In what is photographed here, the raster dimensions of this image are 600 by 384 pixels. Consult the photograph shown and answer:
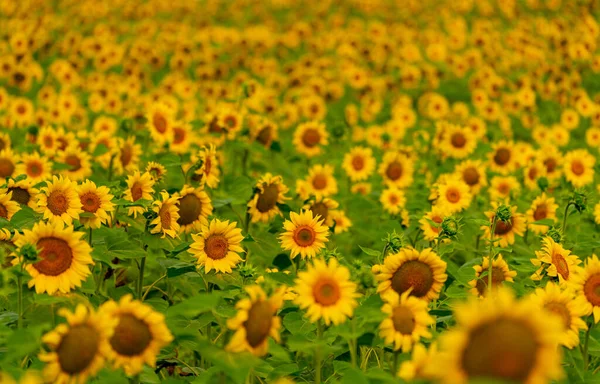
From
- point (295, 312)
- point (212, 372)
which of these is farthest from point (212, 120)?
point (212, 372)

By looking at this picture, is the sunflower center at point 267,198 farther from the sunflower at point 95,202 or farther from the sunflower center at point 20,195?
the sunflower center at point 20,195

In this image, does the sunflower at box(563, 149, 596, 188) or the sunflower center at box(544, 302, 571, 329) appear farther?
the sunflower at box(563, 149, 596, 188)

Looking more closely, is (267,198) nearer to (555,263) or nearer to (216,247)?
(216,247)

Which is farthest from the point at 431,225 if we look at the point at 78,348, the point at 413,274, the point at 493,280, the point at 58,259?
the point at 78,348

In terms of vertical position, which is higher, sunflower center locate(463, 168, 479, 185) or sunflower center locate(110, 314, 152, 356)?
sunflower center locate(463, 168, 479, 185)

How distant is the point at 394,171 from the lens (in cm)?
589

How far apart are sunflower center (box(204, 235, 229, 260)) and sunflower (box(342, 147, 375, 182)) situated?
2855 millimetres

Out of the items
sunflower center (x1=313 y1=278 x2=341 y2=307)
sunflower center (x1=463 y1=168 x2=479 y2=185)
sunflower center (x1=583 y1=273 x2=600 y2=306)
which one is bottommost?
sunflower center (x1=313 y1=278 x2=341 y2=307)

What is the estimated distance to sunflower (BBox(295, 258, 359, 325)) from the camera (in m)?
2.60

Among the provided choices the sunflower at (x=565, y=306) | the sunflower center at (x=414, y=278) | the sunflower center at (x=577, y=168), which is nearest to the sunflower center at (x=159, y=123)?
the sunflower center at (x=414, y=278)

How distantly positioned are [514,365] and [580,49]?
8430 millimetres

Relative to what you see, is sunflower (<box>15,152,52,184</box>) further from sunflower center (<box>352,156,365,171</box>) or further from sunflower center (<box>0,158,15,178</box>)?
sunflower center (<box>352,156,365,171</box>)

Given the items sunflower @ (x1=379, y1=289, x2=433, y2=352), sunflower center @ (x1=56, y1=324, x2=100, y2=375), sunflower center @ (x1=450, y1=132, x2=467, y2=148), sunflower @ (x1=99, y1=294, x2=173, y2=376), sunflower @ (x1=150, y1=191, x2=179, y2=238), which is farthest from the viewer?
sunflower center @ (x1=450, y1=132, x2=467, y2=148)

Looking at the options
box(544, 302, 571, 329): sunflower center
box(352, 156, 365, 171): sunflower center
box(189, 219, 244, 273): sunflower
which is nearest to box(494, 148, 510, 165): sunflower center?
box(352, 156, 365, 171): sunflower center
